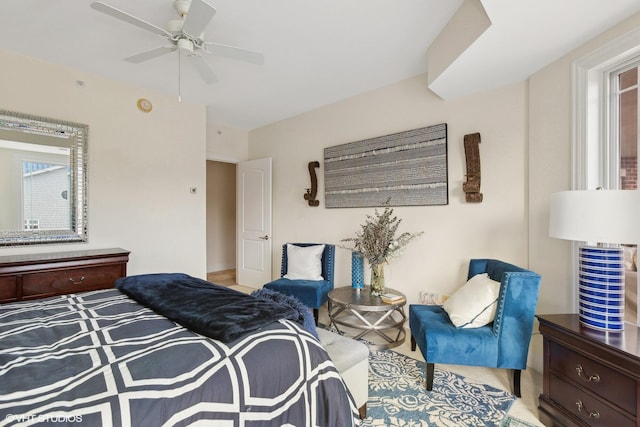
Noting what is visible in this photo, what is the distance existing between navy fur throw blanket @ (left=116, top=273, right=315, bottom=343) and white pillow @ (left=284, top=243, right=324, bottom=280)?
158 centimetres

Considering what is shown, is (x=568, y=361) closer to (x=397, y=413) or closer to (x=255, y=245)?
(x=397, y=413)

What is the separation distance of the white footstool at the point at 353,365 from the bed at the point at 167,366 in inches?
9.8

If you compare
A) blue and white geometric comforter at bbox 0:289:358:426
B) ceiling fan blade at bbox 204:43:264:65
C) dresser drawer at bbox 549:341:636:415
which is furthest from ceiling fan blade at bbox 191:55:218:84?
dresser drawer at bbox 549:341:636:415

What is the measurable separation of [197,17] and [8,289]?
2.50 m

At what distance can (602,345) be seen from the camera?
1399 millimetres

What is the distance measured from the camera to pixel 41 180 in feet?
9.20

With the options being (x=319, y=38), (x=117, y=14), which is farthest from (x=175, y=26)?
(x=319, y=38)

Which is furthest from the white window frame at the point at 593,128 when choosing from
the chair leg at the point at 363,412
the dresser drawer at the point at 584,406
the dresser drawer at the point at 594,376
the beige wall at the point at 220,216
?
the beige wall at the point at 220,216

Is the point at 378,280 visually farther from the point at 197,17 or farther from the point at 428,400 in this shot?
the point at 197,17

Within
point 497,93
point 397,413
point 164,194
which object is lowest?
point 397,413

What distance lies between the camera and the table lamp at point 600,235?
1419 millimetres

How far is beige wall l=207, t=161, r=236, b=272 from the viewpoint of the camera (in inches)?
243

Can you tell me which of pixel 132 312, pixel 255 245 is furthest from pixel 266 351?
pixel 255 245

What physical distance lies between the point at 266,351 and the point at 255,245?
11.8ft
